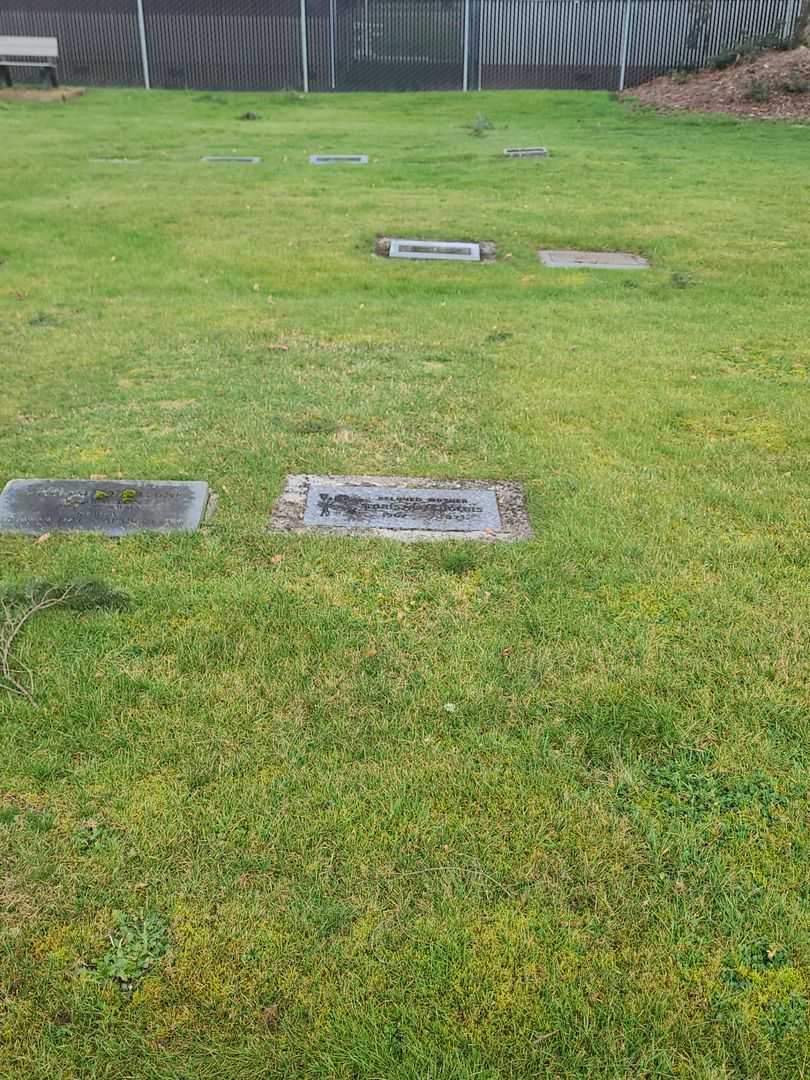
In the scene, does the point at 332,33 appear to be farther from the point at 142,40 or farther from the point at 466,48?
the point at 142,40

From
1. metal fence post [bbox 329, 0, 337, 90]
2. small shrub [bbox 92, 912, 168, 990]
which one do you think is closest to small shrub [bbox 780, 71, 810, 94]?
metal fence post [bbox 329, 0, 337, 90]

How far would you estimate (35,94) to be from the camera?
20.9m

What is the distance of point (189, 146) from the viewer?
51.1 ft

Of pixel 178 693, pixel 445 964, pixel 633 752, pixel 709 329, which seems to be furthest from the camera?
pixel 709 329

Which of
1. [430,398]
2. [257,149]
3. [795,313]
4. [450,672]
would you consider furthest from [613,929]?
[257,149]

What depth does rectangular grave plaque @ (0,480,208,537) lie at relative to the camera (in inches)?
158

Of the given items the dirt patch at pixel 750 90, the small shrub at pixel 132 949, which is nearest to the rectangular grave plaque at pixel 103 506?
the small shrub at pixel 132 949

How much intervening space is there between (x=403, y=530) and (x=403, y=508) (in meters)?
0.23

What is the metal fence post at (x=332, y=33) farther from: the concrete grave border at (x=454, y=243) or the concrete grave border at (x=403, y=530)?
the concrete grave border at (x=403, y=530)

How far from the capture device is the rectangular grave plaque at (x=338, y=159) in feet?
46.1

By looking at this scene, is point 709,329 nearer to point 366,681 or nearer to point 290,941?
point 366,681

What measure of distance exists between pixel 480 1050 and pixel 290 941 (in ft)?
1.69

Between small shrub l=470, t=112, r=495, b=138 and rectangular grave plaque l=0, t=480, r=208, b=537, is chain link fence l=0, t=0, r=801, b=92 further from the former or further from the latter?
rectangular grave plaque l=0, t=480, r=208, b=537

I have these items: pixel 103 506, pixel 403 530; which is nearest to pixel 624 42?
pixel 403 530
